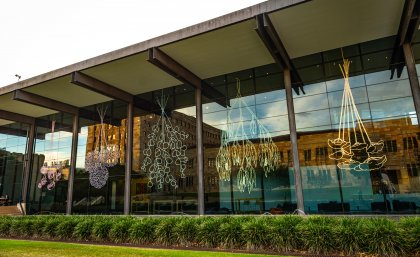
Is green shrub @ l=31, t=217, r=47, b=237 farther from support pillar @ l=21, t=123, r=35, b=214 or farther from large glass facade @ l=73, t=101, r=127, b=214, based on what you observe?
support pillar @ l=21, t=123, r=35, b=214

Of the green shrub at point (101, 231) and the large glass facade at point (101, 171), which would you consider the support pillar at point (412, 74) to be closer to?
the green shrub at point (101, 231)

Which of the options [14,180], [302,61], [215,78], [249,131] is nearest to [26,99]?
[14,180]

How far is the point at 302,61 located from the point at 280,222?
1066cm

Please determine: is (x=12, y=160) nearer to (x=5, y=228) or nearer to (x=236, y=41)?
(x=5, y=228)

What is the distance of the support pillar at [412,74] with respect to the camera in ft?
46.3

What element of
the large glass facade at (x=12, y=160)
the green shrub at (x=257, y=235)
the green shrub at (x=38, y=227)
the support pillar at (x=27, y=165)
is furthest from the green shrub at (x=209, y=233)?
the large glass facade at (x=12, y=160)

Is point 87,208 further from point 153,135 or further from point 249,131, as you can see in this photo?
point 249,131

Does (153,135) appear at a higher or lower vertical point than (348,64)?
lower

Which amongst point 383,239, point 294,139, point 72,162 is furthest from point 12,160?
point 383,239

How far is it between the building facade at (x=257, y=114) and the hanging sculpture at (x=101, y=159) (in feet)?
0.57

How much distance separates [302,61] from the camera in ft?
58.2

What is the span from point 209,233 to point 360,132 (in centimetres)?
945

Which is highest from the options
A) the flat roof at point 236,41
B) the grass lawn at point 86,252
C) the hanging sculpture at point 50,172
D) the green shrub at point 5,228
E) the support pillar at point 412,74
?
the flat roof at point 236,41

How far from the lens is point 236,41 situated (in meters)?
15.9
